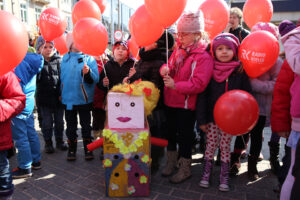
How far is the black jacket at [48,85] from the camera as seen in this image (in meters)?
3.84

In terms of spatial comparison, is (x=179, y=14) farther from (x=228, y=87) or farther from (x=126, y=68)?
(x=126, y=68)

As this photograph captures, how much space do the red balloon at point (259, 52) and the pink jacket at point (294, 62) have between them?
1.57ft

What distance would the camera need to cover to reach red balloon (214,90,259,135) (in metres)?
2.29

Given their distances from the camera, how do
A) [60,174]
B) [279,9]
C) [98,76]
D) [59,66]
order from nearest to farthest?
[60,174] < [98,76] < [59,66] < [279,9]

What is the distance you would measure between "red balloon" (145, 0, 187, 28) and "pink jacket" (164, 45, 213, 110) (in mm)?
462

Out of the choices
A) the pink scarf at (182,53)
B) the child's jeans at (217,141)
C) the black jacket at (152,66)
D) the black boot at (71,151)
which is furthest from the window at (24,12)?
the child's jeans at (217,141)

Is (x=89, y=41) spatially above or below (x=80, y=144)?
above

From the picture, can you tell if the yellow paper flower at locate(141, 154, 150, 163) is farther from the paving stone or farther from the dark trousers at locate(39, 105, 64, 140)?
the dark trousers at locate(39, 105, 64, 140)

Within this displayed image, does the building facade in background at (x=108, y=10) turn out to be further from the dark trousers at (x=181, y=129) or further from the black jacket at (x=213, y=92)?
the black jacket at (x=213, y=92)

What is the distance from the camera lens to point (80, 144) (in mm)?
4363

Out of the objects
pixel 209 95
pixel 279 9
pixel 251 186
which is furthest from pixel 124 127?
pixel 279 9

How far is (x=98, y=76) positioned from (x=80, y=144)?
1473mm

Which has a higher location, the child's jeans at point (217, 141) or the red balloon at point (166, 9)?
the red balloon at point (166, 9)

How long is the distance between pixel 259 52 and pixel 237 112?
2.33ft
